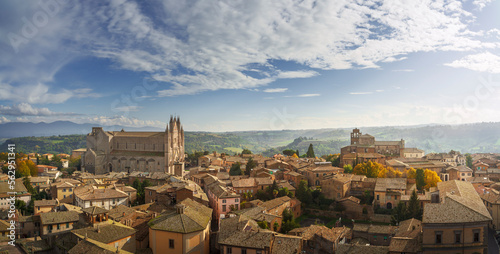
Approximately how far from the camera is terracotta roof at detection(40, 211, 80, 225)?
35138 mm

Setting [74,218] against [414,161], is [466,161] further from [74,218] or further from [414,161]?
[74,218]

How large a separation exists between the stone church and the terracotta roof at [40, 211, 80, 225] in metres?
33.2

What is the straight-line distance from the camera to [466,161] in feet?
271

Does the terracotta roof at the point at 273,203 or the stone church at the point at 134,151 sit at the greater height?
the stone church at the point at 134,151

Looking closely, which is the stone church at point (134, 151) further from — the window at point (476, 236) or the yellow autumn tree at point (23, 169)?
the window at point (476, 236)

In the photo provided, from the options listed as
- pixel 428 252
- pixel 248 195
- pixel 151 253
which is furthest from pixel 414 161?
pixel 151 253

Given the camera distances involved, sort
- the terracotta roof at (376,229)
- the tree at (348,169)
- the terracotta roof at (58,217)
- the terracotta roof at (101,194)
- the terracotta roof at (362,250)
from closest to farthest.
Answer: the terracotta roof at (362,250) < the terracotta roof at (376,229) < the terracotta roof at (58,217) < the terracotta roof at (101,194) < the tree at (348,169)

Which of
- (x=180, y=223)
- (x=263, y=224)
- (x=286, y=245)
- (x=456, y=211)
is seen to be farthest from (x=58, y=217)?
(x=456, y=211)

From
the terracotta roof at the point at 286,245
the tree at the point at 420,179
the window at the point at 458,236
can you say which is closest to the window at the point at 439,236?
the window at the point at 458,236

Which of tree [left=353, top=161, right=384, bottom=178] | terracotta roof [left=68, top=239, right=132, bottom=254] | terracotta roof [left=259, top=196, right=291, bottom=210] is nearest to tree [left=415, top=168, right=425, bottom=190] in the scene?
tree [left=353, top=161, right=384, bottom=178]

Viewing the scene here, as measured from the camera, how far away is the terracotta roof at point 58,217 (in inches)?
1383

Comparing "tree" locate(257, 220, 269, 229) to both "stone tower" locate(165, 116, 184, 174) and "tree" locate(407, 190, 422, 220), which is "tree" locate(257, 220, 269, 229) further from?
"stone tower" locate(165, 116, 184, 174)

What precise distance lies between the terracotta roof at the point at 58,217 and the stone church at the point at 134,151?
3322 centimetres

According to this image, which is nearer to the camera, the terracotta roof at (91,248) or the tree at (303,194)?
the terracotta roof at (91,248)
